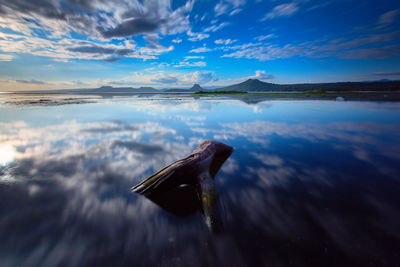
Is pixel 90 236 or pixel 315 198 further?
pixel 315 198

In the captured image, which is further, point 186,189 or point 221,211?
point 186,189

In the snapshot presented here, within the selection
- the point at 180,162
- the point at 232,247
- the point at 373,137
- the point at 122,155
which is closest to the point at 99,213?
the point at 180,162

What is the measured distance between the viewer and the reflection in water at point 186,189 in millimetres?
3588

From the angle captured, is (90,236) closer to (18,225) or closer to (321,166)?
(18,225)

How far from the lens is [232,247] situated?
2.68m

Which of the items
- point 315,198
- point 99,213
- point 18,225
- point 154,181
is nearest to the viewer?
point 18,225

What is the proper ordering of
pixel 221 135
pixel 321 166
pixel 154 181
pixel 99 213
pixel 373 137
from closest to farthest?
pixel 99 213 → pixel 154 181 → pixel 321 166 → pixel 373 137 → pixel 221 135

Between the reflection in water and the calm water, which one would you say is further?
the reflection in water

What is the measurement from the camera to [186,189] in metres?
4.53

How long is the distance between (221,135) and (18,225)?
8.66 metres

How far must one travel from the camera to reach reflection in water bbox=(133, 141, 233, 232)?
3.59 meters

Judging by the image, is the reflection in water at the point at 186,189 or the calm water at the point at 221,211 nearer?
the calm water at the point at 221,211

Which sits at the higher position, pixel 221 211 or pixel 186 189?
pixel 221 211

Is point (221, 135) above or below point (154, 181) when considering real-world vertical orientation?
below
